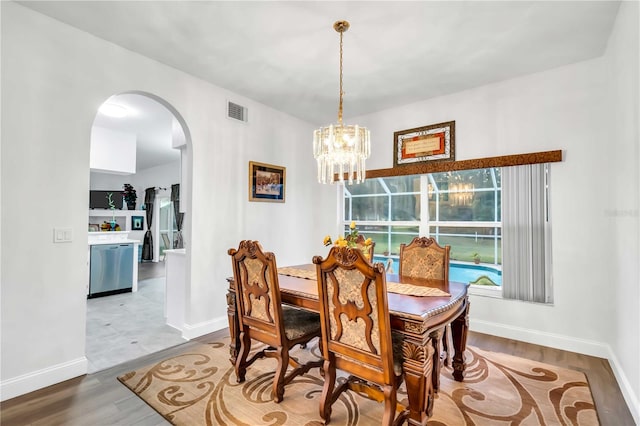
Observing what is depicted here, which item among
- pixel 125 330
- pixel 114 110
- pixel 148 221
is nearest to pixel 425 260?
pixel 125 330

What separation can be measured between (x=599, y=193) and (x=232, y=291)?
3.43m

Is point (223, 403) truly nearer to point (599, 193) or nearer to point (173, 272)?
point (173, 272)

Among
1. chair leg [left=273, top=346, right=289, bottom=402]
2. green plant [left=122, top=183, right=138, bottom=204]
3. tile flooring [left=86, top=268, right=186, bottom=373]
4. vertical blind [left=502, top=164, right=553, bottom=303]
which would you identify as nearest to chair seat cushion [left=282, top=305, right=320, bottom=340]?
chair leg [left=273, top=346, right=289, bottom=402]

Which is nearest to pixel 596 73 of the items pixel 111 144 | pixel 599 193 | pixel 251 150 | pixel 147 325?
pixel 599 193

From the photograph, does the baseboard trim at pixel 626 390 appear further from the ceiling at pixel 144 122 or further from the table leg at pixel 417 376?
the ceiling at pixel 144 122

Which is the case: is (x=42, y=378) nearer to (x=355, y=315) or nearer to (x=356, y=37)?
(x=355, y=315)

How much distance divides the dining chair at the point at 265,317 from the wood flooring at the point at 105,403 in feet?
2.34

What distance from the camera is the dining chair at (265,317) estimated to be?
6.95ft

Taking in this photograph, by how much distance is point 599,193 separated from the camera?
2.90 meters

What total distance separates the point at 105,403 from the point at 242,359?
912 millimetres

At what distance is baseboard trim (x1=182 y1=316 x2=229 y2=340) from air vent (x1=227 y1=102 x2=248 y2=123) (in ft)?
7.86

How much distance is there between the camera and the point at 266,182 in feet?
13.8

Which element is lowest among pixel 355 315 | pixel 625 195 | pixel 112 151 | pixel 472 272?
pixel 472 272

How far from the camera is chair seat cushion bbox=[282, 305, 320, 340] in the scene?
2.22 meters
